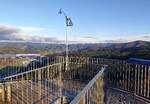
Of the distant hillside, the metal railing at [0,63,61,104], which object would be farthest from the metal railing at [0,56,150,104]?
the distant hillside

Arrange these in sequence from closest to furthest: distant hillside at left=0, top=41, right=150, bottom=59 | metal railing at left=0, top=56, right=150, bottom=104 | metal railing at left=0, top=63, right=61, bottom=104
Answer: metal railing at left=0, top=63, right=61, bottom=104
metal railing at left=0, top=56, right=150, bottom=104
distant hillside at left=0, top=41, right=150, bottom=59

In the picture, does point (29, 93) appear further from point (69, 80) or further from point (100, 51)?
point (100, 51)

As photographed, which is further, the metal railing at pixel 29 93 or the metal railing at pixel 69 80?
the metal railing at pixel 69 80

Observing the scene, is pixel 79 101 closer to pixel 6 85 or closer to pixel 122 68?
pixel 6 85

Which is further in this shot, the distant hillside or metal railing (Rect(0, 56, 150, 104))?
the distant hillside

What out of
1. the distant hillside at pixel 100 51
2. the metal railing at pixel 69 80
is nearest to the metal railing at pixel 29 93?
the metal railing at pixel 69 80

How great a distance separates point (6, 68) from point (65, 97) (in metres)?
5.55

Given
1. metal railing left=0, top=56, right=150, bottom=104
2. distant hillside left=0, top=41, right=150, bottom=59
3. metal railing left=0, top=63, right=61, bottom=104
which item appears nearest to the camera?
metal railing left=0, top=63, right=61, bottom=104

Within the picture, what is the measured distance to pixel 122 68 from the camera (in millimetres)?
9594

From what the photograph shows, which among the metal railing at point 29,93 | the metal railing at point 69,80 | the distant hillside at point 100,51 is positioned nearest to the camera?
the metal railing at point 29,93

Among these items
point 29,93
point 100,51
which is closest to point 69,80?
point 29,93

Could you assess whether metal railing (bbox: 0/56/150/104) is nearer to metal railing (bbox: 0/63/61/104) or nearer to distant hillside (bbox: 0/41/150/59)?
metal railing (bbox: 0/63/61/104)

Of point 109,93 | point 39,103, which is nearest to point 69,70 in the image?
point 109,93

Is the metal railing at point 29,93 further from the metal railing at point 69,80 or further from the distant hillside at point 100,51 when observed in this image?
the distant hillside at point 100,51
